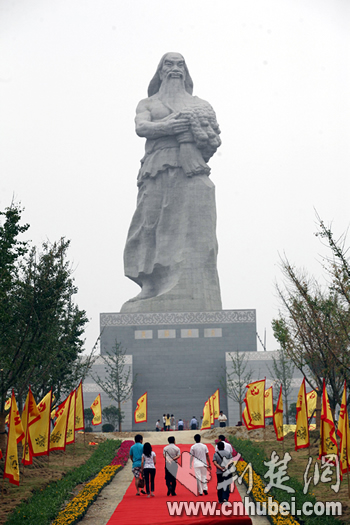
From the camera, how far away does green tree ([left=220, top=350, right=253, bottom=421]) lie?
2912 centimetres

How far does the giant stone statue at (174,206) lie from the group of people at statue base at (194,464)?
847 inches

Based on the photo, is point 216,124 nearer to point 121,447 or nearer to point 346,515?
point 121,447

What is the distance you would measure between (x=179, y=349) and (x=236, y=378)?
10.2 ft

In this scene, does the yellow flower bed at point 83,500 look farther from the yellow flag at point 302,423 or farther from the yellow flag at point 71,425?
the yellow flag at point 302,423

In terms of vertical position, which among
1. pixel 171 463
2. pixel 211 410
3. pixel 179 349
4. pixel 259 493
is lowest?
pixel 259 493

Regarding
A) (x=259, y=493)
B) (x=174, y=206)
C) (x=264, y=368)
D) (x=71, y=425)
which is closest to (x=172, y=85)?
(x=174, y=206)

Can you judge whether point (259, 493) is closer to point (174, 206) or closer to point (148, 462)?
point (148, 462)

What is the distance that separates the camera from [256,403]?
16453mm

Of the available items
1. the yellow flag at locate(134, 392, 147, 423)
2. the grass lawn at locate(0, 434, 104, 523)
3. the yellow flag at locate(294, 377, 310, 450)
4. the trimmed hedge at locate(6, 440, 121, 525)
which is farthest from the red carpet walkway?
the yellow flag at locate(134, 392, 147, 423)

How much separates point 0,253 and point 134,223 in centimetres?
A: 2345

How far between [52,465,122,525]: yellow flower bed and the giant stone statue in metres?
19.4

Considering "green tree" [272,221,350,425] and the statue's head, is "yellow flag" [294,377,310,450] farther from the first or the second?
the statue's head

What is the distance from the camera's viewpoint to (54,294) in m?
13.4

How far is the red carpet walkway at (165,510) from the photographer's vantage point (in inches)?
322
